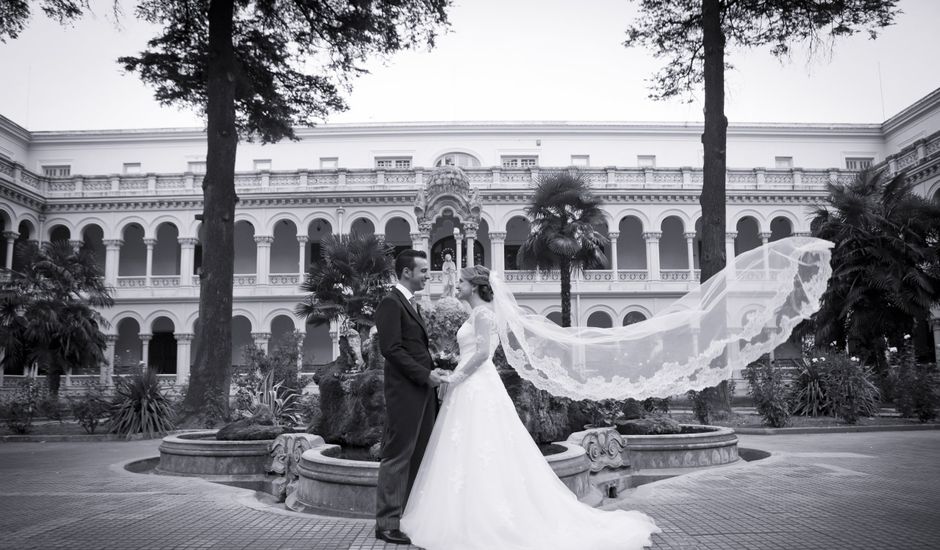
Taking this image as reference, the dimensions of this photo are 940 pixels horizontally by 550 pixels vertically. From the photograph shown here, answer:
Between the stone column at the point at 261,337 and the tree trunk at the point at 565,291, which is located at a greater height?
the tree trunk at the point at 565,291

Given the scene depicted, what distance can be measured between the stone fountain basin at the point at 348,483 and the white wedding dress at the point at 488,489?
933 millimetres

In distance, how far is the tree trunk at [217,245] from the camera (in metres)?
14.2

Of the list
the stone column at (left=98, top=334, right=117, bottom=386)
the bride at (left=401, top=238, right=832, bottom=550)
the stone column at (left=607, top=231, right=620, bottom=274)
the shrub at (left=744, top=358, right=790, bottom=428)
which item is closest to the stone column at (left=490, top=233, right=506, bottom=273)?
the stone column at (left=607, top=231, right=620, bottom=274)

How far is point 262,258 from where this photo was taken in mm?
31219

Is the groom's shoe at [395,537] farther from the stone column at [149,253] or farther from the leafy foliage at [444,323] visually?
the stone column at [149,253]

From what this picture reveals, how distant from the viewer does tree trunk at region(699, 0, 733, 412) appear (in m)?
14.0

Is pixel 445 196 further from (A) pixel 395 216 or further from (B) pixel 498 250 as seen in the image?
(A) pixel 395 216

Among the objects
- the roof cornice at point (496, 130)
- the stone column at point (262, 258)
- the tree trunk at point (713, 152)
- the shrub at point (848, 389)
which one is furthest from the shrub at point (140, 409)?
the roof cornice at point (496, 130)

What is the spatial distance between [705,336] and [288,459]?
4554mm

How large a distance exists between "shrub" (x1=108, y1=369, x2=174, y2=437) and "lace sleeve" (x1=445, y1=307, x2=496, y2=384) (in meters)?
11.9

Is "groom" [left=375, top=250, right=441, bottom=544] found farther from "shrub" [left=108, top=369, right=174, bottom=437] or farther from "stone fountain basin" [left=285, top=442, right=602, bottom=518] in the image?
"shrub" [left=108, top=369, right=174, bottom=437]

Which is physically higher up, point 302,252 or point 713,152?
point 302,252

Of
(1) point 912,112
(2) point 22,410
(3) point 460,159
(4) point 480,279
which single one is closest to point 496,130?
(3) point 460,159

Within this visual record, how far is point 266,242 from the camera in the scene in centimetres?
3123
